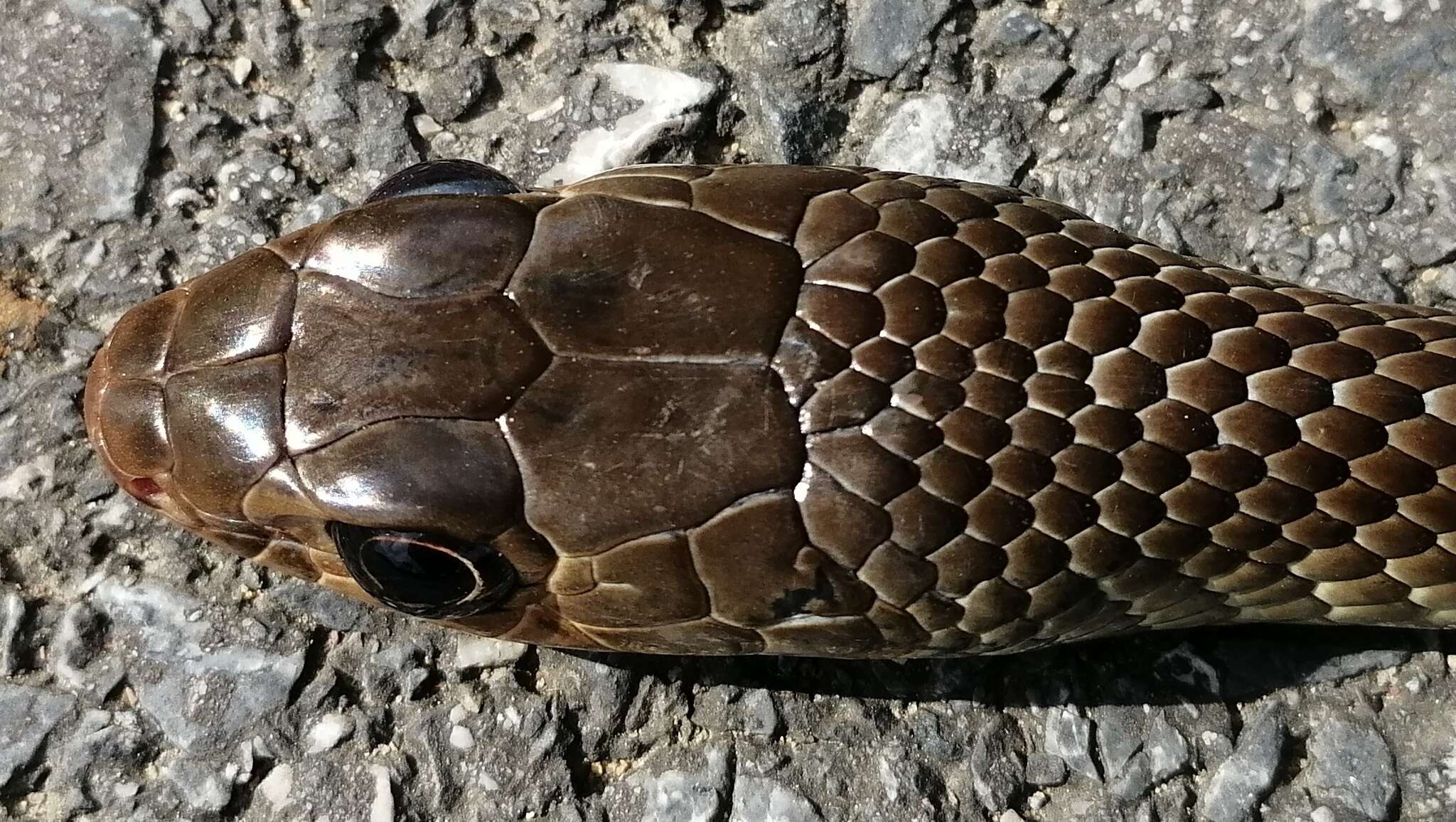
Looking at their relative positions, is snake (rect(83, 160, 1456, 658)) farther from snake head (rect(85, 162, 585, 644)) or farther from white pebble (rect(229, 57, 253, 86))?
white pebble (rect(229, 57, 253, 86))

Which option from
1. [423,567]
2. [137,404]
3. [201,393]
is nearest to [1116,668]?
[423,567]

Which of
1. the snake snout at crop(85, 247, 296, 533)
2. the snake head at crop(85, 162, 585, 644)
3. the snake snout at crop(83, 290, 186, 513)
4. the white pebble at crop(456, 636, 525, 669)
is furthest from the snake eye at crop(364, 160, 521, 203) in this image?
the white pebble at crop(456, 636, 525, 669)

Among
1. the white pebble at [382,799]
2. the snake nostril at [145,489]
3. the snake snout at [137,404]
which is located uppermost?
the snake snout at [137,404]

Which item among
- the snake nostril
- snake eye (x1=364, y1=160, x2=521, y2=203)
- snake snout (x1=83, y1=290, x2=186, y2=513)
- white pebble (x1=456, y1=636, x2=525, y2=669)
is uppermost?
snake eye (x1=364, y1=160, x2=521, y2=203)

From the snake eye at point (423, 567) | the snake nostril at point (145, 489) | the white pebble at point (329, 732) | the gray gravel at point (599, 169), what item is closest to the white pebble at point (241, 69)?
the gray gravel at point (599, 169)

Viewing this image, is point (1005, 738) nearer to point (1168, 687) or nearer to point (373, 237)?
point (1168, 687)

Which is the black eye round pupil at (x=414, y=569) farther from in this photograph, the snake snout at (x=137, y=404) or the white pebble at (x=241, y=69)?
the white pebble at (x=241, y=69)

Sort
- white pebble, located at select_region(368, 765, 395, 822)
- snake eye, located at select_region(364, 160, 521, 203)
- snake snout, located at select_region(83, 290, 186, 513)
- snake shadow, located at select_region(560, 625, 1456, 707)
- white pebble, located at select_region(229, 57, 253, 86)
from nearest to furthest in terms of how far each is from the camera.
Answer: snake snout, located at select_region(83, 290, 186, 513) < snake eye, located at select_region(364, 160, 521, 203) < white pebble, located at select_region(368, 765, 395, 822) < snake shadow, located at select_region(560, 625, 1456, 707) < white pebble, located at select_region(229, 57, 253, 86)

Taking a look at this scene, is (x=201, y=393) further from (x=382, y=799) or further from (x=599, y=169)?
(x=599, y=169)
